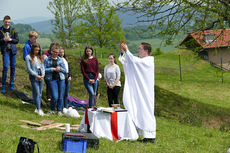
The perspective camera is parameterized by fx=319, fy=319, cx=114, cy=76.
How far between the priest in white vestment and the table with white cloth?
17 cm

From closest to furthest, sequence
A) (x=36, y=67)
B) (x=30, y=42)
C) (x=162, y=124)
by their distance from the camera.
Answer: (x=36, y=67) < (x=30, y=42) < (x=162, y=124)

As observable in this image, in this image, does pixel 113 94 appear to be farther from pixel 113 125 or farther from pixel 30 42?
pixel 113 125

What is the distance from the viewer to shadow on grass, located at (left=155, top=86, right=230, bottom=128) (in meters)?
13.0

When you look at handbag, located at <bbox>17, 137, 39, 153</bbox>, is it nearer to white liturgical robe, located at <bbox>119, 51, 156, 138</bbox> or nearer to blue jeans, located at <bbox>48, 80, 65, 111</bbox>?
white liturgical robe, located at <bbox>119, 51, 156, 138</bbox>

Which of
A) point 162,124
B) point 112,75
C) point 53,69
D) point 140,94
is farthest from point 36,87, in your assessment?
point 162,124

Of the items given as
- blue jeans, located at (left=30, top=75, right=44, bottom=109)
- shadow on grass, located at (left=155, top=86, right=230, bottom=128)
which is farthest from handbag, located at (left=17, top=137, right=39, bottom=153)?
shadow on grass, located at (left=155, top=86, right=230, bottom=128)

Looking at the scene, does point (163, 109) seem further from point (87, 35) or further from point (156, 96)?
point (87, 35)

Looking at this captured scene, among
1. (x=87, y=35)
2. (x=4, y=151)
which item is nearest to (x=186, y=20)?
(x=4, y=151)

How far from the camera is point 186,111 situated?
15383 millimetres

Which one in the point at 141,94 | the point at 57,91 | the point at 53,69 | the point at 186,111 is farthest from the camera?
the point at 186,111

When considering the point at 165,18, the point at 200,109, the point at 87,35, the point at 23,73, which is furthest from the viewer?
the point at 87,35

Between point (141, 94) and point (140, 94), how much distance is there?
3 cm

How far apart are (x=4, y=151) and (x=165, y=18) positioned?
9.60 metres

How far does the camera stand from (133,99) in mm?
7086
